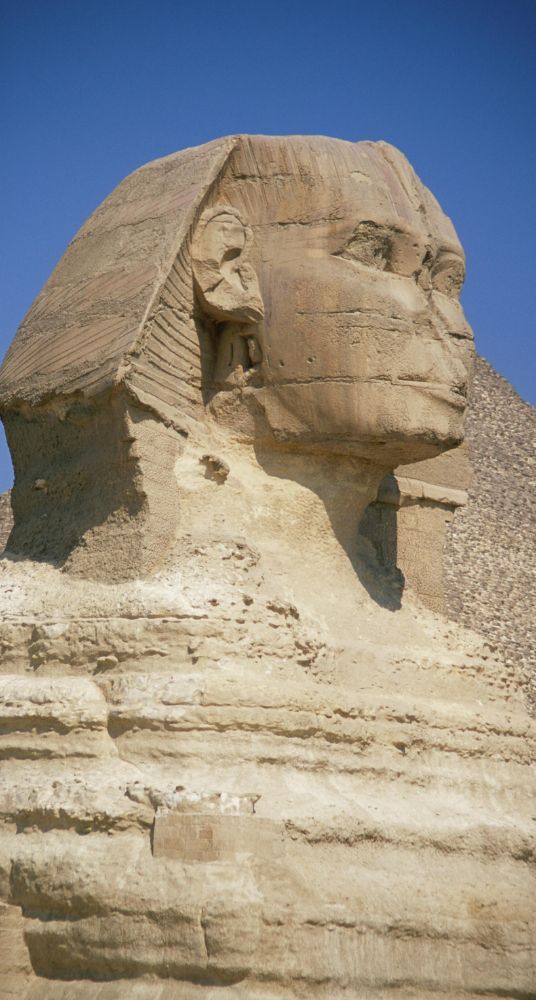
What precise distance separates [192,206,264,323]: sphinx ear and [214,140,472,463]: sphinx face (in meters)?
0.06

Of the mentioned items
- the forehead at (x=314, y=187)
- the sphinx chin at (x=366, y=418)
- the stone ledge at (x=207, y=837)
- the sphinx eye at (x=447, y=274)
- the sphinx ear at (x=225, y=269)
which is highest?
the forehead at (x=314, y=187)

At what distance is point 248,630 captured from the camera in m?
6.21

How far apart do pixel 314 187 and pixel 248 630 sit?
189cm

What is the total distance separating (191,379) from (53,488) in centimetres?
73

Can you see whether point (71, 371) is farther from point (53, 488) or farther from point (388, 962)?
point (388, 962)

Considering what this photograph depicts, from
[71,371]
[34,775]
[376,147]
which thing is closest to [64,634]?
[34,775]

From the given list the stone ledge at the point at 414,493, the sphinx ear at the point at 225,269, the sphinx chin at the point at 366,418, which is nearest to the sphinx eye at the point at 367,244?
the sphinx ear at the point at 225,269

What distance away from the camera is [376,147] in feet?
24.1

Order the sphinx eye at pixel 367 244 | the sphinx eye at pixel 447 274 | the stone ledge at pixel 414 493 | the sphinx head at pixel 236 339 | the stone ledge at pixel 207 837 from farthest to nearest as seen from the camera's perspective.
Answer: the stone ledge at pixel 414 493, the sphinx eye at pixel 447 274, the sphinx eye at pixel 367 244, the sphinx head at pixel 236 339, the stone ledge at pixel 207 837

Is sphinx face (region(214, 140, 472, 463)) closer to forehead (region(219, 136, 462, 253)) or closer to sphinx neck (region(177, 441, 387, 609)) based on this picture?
forehead (region(219, 136, 462, 253))

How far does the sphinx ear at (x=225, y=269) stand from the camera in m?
6.87

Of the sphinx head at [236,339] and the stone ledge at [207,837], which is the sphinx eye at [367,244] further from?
the stone ledge at [207,837]

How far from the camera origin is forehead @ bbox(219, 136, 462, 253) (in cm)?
690

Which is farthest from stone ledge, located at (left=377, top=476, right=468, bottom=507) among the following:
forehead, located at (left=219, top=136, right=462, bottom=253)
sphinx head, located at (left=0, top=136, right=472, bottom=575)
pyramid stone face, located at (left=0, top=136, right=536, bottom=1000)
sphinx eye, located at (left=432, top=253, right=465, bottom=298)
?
forehead, located at (left=219, top=136, right=462, bottom=253)
